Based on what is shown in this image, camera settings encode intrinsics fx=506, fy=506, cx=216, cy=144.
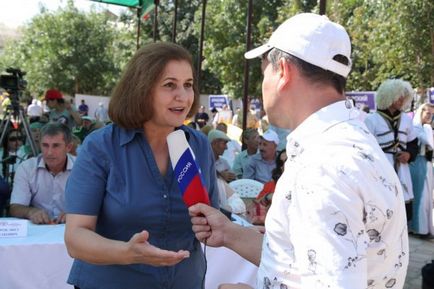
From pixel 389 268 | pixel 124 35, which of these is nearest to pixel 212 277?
pixel 389 268

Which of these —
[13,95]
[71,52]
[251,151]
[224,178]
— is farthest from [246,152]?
[71,52]

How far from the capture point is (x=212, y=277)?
309 centimetres

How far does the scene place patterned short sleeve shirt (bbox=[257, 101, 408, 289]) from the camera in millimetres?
1018

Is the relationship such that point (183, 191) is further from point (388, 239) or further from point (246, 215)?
point (246, 215)

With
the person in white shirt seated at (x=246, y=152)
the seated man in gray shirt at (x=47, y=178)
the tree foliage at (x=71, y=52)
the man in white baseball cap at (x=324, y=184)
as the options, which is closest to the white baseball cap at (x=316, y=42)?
the man in white baseball cap at (x=324, y=184)

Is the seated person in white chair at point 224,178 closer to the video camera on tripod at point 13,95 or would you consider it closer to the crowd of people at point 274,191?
the crowd of people at point 274,191

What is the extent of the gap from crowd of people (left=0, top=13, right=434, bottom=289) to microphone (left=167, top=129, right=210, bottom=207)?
4 centimetres

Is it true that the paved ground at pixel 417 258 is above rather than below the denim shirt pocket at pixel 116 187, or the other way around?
below

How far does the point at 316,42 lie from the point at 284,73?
4.3 inches

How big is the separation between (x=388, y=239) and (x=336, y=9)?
1955cm

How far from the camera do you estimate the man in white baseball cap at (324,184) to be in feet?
3.35

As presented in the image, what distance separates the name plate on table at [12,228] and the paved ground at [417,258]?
3.43 metres

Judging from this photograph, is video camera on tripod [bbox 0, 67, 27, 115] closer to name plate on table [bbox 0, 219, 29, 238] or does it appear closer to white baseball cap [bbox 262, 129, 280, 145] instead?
white baseball cap [bbox 262, 129, 280, 145]

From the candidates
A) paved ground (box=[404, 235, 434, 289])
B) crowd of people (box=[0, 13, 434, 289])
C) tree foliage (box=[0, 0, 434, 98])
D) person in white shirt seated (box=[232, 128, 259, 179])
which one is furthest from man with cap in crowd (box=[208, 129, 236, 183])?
crowd of people (box=[0, 13, 434, 289])
